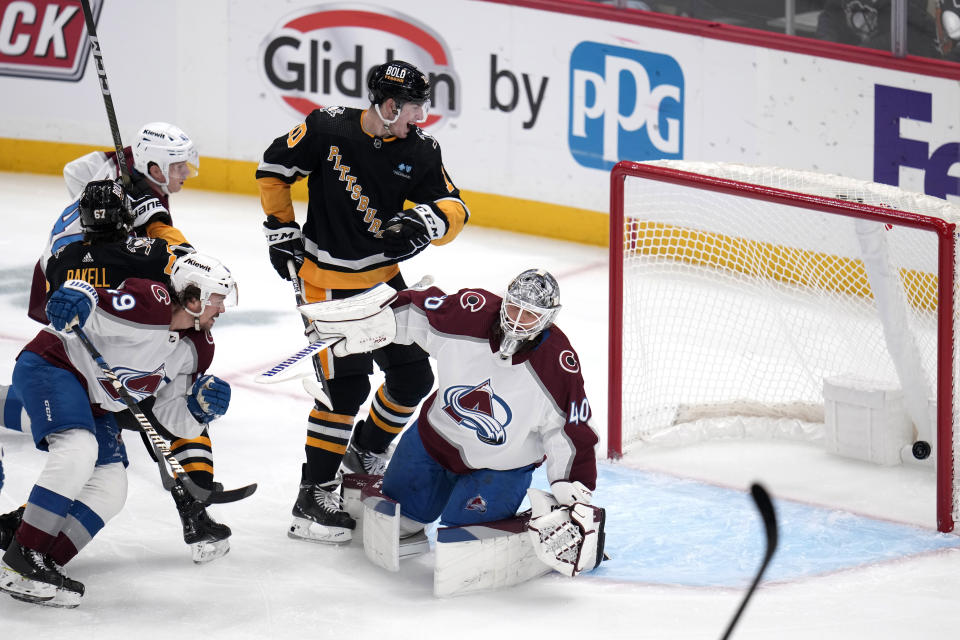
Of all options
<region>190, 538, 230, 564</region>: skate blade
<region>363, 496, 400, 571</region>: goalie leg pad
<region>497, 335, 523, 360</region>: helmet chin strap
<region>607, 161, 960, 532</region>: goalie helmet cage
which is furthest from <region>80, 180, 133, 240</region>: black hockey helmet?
<region>607, 161, 960, 532</region>: goalie helmet cage

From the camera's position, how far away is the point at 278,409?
5.16m

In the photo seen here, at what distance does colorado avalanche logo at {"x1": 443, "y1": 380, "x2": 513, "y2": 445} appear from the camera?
145 inches

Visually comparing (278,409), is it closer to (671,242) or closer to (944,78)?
(671,242)

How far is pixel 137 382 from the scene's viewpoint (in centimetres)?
365

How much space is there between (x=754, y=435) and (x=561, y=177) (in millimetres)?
2630

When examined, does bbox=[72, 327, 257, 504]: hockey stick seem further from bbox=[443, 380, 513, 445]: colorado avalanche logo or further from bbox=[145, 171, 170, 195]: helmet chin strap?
bbox=[145, 171, 170, 195]: helmet chin strap

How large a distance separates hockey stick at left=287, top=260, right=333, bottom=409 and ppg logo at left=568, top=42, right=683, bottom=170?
10.1 ft

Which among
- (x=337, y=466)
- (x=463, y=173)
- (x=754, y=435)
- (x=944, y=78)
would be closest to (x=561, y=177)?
(x=463, y=173)

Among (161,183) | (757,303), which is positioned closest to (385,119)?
(161,183)

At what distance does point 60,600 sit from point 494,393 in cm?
116

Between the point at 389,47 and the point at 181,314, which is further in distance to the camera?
the point at 389,47

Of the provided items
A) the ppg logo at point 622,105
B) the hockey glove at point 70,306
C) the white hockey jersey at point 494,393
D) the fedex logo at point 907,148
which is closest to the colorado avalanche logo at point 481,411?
the white hockey jersey at point 494,393

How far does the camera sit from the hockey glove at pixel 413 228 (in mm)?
3990

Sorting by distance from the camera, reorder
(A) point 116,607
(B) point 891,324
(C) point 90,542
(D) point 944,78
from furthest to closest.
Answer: (D) point 944,78
(B) point 891,324
(C) point 90,542
(A) point 116,607
